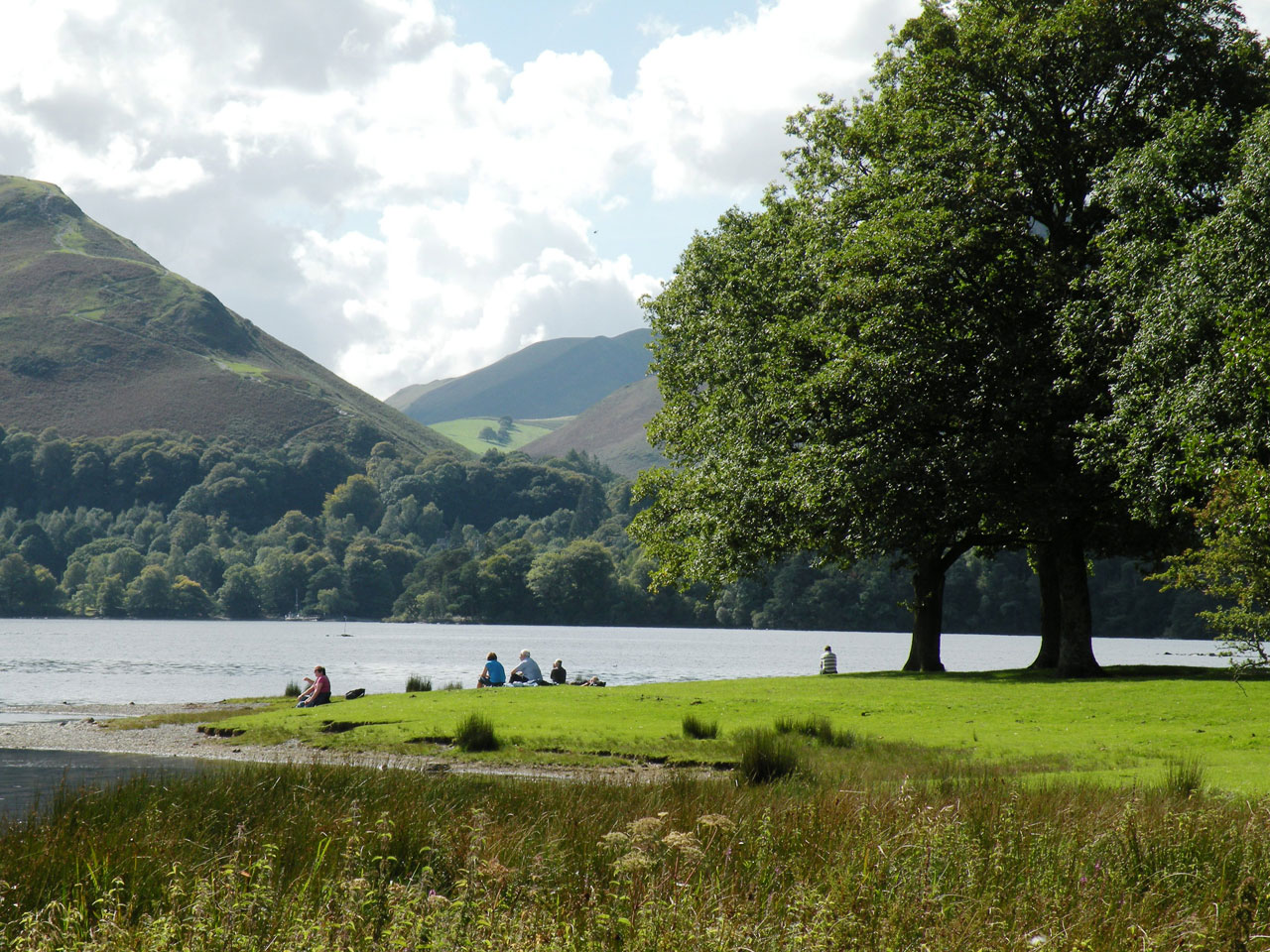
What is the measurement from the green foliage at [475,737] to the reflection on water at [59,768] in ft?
13.2

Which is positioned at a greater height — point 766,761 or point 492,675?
point 766,761

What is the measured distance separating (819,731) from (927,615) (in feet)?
53.3

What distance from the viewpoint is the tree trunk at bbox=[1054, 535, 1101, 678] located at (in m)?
28.5

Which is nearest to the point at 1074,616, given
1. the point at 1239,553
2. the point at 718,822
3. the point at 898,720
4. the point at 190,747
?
the point at 1239,553

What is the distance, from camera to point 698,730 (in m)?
Result: 20.4

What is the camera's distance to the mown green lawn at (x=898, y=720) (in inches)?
665

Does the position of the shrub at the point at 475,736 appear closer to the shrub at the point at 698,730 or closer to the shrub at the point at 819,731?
the shrub at the point at 698,730

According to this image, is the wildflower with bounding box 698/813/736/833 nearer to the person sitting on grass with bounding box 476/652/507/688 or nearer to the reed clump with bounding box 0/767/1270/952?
the reed clump with bounding box 0/767/1270/952

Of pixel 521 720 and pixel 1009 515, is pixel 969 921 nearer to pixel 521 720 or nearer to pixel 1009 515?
pixel 521 720

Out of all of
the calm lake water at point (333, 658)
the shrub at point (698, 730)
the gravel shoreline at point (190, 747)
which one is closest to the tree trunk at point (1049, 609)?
the shrub at point (698, 730)

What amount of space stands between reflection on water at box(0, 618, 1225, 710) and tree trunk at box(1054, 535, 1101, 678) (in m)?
17.0

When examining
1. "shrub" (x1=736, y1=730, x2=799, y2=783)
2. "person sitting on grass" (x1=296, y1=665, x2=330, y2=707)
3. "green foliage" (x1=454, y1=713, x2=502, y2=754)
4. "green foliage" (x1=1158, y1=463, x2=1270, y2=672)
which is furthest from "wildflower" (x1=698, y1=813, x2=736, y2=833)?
"person sitting on grass" (x1=296, y1=665, x2=330, y2=707)

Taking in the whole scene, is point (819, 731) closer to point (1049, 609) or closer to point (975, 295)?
point (975, 295)

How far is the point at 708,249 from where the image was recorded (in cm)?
3588
